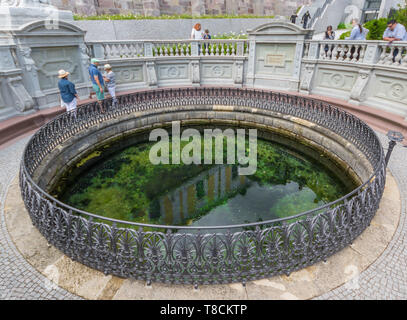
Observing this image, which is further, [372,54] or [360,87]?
[360,87]

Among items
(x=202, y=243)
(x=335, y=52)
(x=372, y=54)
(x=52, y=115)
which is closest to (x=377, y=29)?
(x=335, y=52)

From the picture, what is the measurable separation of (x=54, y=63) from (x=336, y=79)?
11.1m

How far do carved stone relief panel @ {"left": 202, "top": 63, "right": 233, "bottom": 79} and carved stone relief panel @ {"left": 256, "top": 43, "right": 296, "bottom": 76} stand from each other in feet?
4.73

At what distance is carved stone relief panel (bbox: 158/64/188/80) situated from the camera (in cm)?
1298

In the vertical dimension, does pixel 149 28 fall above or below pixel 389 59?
above

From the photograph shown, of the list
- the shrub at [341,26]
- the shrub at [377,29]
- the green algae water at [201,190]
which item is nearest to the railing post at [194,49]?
the green algae water at [201,190]

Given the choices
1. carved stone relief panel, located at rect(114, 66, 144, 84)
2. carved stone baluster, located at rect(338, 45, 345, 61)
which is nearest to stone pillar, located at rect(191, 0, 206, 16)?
carved stone relief panel, located at rect(114, 66, 144, 84)

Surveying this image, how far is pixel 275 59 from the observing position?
12375 millimetres

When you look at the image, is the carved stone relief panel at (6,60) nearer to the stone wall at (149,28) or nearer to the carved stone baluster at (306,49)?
the stone wall at (149,28)

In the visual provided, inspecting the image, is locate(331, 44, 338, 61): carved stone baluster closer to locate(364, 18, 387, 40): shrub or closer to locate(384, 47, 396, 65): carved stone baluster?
locate(384, 47, 396, 65): carved stone baluster

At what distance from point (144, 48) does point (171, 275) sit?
11.2 metres

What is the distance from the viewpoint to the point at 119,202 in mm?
6496

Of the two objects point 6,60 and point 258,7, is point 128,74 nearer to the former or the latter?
point 6,60

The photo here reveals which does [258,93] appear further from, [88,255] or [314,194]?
[88,255]
